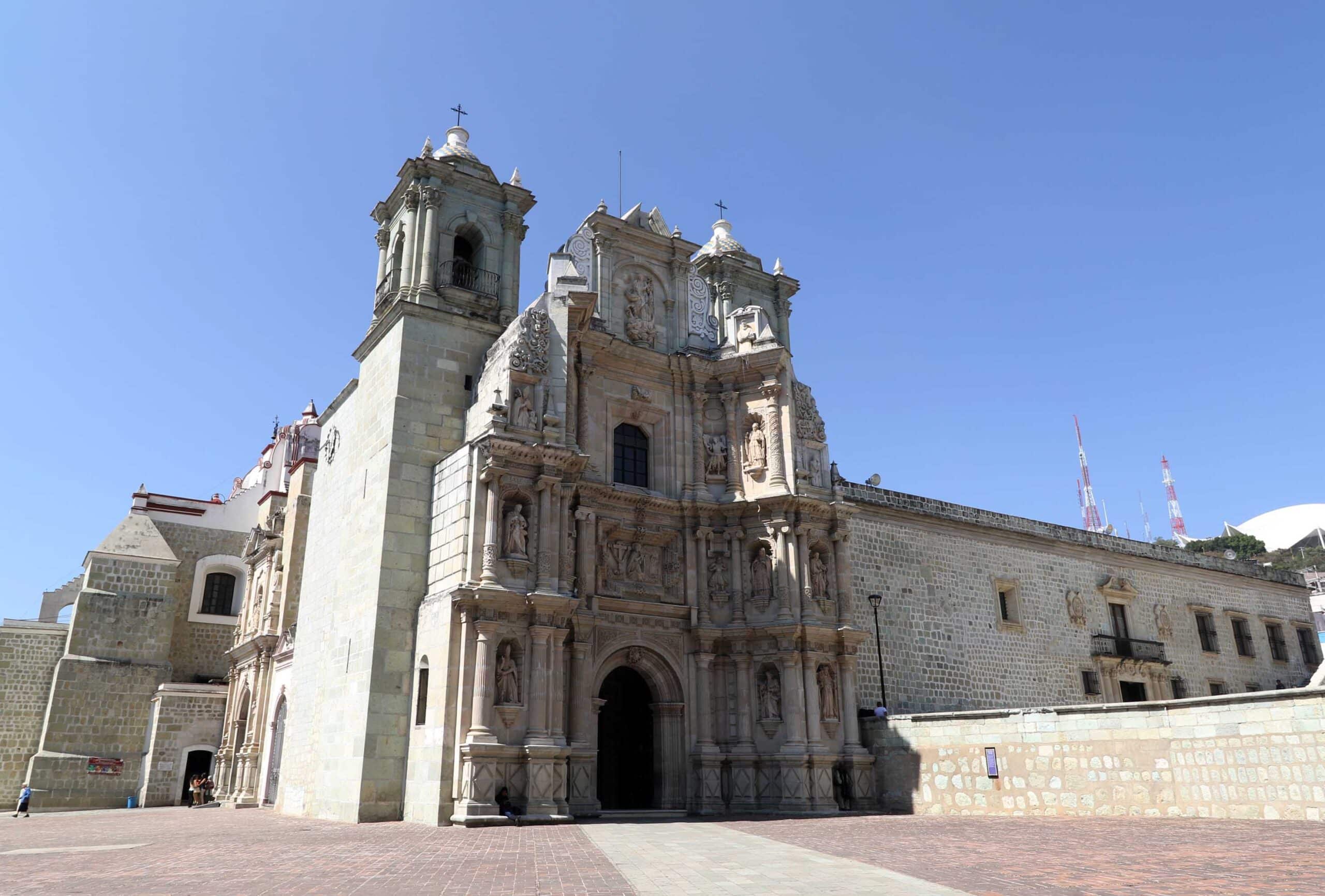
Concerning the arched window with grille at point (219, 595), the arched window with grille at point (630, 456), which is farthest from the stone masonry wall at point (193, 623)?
the arched window with grille at point (630, 456)

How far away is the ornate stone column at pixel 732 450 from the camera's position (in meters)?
22.8

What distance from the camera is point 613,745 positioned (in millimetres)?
20938

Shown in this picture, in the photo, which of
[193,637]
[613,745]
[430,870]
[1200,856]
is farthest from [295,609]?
[1200,856]

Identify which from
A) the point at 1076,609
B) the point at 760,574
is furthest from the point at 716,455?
the point at 1076,609

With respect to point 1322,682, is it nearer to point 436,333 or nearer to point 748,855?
point 748,855

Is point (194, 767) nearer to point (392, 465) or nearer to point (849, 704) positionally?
point (392, 465)

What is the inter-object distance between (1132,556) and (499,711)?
2445 cm

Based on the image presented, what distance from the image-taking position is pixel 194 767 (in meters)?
30.6

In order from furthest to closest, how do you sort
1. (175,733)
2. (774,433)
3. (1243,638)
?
1. (1243,638)
2. (175,733)
3. (774,433)

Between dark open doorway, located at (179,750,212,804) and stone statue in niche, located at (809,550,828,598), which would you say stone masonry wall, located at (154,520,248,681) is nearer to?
dark open doorway, located at (179,750,212,804)

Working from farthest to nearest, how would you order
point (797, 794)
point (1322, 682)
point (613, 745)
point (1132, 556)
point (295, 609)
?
1. point (1132, 556)
2. point (295, 609)
3. point (613, 745)
4. point (797, 794)
5. point (1322, 682)

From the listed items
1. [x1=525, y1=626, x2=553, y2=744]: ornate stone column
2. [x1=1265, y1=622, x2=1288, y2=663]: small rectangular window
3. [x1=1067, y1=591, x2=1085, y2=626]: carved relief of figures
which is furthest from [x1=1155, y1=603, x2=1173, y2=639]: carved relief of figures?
[x1=525, y1=626, x2=553, y2=744]: ornate stone column

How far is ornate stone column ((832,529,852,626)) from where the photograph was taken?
2152 centimetres

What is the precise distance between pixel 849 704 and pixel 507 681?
8078 millimetres
